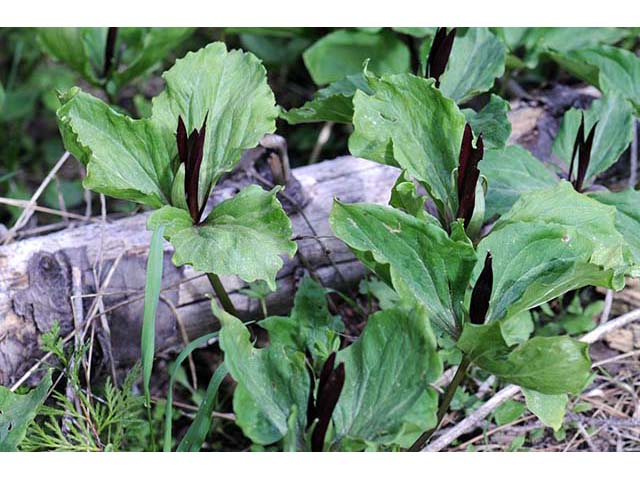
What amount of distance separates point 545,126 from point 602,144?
1.54 ft

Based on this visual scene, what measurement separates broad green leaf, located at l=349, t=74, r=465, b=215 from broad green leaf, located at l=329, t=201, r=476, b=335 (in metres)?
0.18

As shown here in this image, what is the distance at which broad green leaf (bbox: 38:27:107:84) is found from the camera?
2365mm

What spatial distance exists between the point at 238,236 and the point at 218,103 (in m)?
0.35

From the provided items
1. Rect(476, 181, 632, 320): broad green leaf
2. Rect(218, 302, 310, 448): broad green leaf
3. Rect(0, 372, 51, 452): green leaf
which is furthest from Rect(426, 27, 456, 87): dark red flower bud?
Rect(0, 372, 51, 452): green leaf

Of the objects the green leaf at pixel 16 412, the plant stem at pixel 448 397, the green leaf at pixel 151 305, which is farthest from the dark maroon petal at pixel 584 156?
the green leaf at pixel 16 412

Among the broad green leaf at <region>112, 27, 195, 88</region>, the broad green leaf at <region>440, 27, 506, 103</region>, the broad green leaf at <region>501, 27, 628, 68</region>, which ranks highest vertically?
the broad green leaf at <region>112, 27, 195, 88</region>

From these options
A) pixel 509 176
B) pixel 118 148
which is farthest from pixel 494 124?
pixel 118 148

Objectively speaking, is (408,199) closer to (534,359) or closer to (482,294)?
(482,294)

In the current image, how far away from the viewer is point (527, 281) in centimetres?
139

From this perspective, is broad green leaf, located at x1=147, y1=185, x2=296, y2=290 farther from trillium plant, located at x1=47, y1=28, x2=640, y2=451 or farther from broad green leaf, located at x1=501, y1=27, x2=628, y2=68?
broad green leaf, located at x1=501, y1=27, x2=628, y2=68

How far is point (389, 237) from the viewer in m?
1.37

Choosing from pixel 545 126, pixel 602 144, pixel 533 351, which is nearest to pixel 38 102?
pixel 545 126

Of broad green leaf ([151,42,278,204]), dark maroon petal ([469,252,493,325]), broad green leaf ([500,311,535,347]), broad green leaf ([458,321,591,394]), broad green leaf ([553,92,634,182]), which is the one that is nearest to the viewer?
broad green leaf ([458,321,591,394])

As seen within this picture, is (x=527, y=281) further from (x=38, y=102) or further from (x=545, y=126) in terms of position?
(x=38, y=102)
